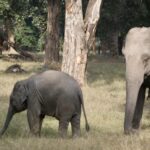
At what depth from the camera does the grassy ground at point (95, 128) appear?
844 centimetres

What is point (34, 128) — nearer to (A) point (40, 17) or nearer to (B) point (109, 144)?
(B) point (109, 144)

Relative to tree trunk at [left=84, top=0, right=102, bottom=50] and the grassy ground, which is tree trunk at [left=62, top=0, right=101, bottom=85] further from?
the grassy ground

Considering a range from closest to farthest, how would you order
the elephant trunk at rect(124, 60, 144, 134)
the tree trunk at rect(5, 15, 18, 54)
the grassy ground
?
the grassy ground
the elephant trunk at rect(124, 60, 144, 134)
the tree trunk at rect(5, 15, 18, 54)

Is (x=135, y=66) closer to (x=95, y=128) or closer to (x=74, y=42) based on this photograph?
(x=95, y=128)

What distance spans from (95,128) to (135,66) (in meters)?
2.95

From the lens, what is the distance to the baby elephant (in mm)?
10773

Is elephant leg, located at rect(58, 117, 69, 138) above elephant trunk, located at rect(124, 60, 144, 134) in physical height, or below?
below

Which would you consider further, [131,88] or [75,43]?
[75,43]

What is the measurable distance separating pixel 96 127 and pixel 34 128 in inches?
94.8

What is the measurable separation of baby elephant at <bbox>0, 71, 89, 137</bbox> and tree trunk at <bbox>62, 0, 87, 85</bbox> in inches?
336

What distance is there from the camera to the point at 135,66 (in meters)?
9.98

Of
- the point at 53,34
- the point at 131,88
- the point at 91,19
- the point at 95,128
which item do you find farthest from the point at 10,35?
the point at 131,88

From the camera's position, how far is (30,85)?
1102 cm

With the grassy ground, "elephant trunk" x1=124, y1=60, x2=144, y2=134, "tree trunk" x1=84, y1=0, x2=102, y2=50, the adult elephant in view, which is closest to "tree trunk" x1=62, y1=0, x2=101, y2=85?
"tree trunk" x1=84, y1=0, x2=102, y2=50
